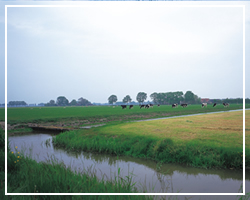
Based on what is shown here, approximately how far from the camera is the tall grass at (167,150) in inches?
392

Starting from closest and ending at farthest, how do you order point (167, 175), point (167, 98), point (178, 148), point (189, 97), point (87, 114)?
point (167, 175)
point (178, 148)
point (189, 97)
point (167, 98)
point (87, 114)

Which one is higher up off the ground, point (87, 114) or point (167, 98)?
point (167, 98)

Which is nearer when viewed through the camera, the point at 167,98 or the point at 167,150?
the point at 167,150

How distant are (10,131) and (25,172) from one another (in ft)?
54.5

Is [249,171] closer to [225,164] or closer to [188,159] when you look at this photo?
[225,164]

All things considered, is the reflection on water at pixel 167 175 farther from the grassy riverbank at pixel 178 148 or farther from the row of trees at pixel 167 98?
the row of trees at pixel 167 98

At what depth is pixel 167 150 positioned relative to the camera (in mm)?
11258

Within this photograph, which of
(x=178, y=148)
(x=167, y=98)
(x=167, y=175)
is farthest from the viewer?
(x=167, y=98)

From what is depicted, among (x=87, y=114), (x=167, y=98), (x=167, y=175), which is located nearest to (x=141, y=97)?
(x=167, y=98)

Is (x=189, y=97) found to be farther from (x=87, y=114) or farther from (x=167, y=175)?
(x=87, y=114)

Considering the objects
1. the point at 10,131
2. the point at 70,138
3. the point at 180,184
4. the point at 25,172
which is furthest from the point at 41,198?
the point at 10,131

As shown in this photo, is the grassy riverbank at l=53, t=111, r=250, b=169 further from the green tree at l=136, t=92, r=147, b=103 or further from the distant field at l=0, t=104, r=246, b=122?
the distant field at l=0, t=104, r=246, b=122

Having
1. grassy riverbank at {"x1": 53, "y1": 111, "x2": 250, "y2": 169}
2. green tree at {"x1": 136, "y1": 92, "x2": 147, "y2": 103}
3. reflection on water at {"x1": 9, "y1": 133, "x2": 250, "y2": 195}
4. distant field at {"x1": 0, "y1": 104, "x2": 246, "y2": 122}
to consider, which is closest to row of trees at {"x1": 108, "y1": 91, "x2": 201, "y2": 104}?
green tree at {"x1": 136, "y1": 92, "x2": 147, "y2": 103}

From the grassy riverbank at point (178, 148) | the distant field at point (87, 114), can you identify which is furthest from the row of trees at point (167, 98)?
the distant field at point (87, 114)
